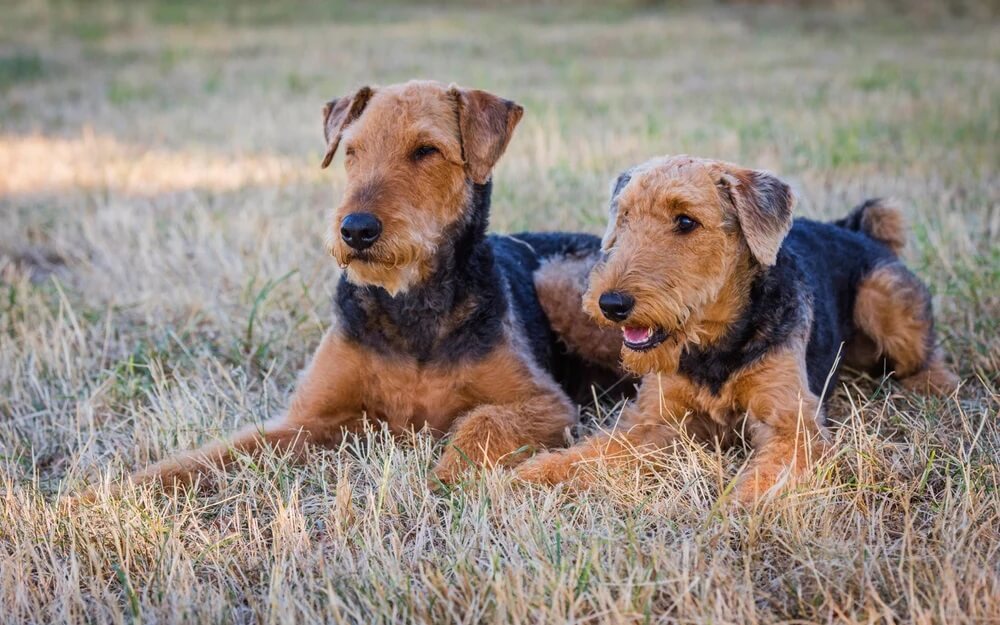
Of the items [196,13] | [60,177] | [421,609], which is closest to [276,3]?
[196,13]

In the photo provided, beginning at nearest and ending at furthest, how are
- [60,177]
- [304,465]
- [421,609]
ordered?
[421,609] < [304,465] < [60,177]

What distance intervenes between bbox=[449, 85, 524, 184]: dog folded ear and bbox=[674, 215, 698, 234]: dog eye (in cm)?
87

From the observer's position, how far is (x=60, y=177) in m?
8.36

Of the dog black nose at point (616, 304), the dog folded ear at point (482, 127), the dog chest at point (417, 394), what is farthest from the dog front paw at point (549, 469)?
the dog folded ear at point (482, 127)

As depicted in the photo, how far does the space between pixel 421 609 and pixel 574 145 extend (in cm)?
674

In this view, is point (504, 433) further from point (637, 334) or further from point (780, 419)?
point (780, 419)

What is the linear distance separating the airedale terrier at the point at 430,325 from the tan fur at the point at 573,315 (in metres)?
0.57

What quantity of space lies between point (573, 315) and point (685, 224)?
4.45 feet

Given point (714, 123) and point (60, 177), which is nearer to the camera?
point (60, 177)

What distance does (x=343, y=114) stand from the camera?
4.24m

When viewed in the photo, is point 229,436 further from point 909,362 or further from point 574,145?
point 574,145

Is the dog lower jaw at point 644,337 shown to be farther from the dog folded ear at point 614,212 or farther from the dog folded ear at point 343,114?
the dog folded ear at point 343,114

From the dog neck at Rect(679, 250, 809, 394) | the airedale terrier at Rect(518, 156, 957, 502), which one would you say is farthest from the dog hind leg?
the dog neck at Rect(679, 250, 809, 394)

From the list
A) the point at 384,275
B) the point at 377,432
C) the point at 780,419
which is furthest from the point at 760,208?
the point at 377,432
